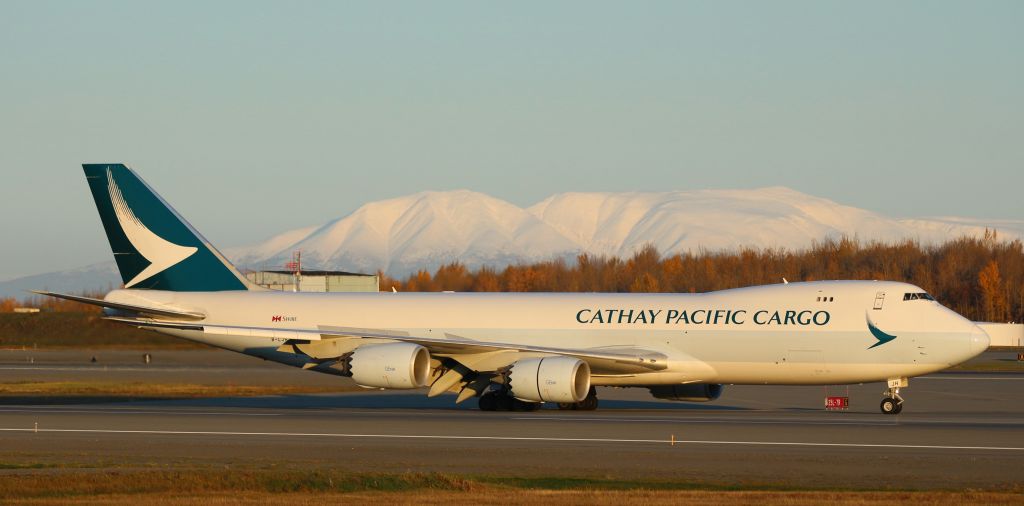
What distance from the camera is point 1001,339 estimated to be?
119 feet

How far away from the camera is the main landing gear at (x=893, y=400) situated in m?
34.2

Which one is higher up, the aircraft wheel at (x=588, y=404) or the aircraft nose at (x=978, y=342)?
the aircraft nose at (x=978, y=342)

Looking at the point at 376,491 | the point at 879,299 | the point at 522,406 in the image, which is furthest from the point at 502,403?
the point at 376,491

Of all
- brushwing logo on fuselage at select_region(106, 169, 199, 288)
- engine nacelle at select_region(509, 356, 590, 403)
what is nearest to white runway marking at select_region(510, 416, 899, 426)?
engine nacelle at select_region(509, 356, 590, 403)

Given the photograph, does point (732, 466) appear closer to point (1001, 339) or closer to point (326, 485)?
point (326, 485)

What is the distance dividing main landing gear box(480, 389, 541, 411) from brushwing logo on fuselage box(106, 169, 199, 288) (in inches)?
446

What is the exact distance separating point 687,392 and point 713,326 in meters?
2.70

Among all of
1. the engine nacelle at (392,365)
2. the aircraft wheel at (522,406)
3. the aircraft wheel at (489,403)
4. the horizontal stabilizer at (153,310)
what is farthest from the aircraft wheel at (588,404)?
the horizontal stabilizer at (153,310)

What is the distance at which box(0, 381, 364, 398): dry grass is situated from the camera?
42.8m

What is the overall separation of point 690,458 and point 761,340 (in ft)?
40.4

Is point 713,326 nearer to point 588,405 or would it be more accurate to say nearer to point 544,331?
point 588,405

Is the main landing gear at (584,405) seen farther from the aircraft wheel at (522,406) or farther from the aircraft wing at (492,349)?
the aircraft wing at (492,349)

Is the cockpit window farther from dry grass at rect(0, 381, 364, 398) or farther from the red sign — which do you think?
dry grass at rect(0, 381, 364, 398)

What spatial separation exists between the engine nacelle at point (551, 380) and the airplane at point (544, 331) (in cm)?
4
